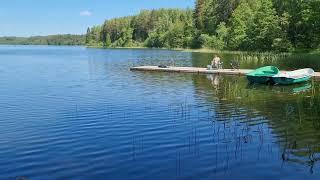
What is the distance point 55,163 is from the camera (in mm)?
14133

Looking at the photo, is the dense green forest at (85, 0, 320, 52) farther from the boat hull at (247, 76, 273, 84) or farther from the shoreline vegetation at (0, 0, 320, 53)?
the boat hull at (247, 76, 273, 84)

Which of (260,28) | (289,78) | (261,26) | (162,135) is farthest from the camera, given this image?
(260,28)

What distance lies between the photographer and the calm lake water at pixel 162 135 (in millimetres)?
13570

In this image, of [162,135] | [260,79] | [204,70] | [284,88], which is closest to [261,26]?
[204,70]

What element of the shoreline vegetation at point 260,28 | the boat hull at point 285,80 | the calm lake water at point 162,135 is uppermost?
the shoreline vegetation at point 260,28

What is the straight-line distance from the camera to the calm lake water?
13.6 meters

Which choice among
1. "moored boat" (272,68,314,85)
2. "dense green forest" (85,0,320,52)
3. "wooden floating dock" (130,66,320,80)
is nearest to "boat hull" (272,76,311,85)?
"moored boat" (272,68,314,85)

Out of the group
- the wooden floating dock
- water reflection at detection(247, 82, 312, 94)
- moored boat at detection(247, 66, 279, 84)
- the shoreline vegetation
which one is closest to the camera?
water reflection at detection(247, 82, 312, 94)

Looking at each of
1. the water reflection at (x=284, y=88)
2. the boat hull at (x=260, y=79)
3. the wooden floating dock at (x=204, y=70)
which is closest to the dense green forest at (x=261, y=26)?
the wooden floating dock at (x=204, y=70)

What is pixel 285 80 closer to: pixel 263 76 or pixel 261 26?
pixel 263 76

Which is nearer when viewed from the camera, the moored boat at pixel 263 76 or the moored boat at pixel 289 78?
the moored boat at pixel 289 78

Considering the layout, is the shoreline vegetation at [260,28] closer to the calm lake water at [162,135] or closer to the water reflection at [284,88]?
the water reflection at [284,88]

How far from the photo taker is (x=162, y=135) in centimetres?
1814

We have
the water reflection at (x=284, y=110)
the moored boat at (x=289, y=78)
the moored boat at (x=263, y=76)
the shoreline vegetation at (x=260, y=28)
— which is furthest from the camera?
the shoreline vegetation at (x=260, y=28)
